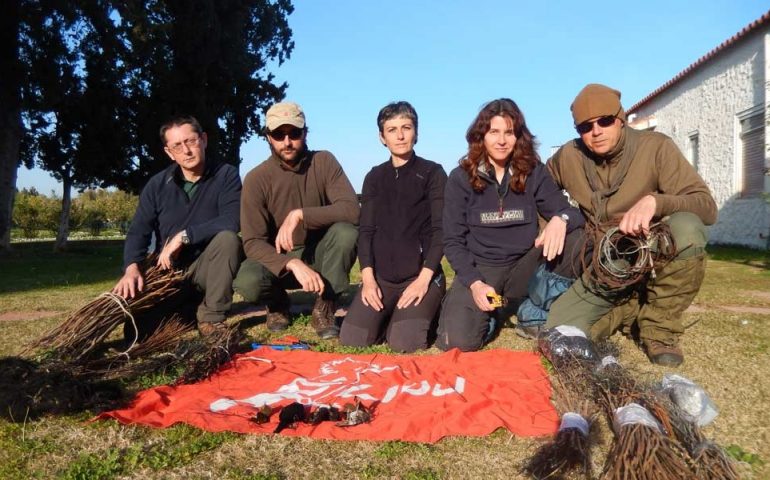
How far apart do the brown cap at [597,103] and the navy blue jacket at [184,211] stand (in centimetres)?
265

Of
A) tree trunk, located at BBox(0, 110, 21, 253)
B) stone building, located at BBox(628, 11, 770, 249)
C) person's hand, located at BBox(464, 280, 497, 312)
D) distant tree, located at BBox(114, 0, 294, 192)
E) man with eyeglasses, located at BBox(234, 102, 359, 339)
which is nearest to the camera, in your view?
person's hand, located at BBox(464, 280, 497, 312)

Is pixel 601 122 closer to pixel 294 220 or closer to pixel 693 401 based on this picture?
pixel 693 401

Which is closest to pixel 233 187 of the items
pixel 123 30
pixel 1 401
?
pixel 1 401

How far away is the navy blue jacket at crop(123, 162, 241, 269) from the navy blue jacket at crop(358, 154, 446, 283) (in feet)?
3.54

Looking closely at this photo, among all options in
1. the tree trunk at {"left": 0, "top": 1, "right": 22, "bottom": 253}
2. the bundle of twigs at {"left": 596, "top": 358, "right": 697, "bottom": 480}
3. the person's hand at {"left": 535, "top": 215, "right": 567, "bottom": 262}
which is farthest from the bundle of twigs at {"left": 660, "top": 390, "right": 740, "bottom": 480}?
the tree trunk at {"left": 0, "top": 1, "right": 22, "bottom": 253}

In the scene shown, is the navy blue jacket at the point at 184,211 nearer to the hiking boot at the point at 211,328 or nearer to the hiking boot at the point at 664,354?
the hiking boot at the point at 211,328

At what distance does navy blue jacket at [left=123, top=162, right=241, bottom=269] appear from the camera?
4305mm

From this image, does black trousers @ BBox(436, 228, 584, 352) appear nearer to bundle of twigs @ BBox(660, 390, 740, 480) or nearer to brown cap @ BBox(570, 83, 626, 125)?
brown cap @ BBox(570, 83, 626, 125)

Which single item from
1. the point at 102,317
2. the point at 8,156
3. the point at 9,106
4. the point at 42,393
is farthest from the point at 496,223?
the point at 9,106

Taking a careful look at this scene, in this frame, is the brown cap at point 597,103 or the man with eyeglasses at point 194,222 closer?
the brown cap at point 597,103

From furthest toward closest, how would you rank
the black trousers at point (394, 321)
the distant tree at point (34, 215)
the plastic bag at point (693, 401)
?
1. the distant tree at point (34, 215)
2. the black trousers at point (394, 321)
3. the plastic bag at point (693, 401)

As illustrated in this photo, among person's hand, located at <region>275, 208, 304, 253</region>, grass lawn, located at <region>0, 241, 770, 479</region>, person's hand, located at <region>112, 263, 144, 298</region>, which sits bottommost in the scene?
grass lawn, located at <region>0, 241, 770, 479</region>

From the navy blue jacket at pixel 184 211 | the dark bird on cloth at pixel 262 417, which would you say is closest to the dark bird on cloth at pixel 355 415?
the dark bird on cloth at pixel 262 417

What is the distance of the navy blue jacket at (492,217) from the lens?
395cm
